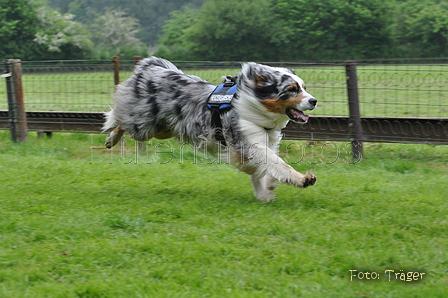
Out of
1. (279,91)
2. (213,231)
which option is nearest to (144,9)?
(279,91)

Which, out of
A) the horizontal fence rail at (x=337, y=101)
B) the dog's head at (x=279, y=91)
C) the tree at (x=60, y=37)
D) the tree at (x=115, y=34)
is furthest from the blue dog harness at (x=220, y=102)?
the tree at (x=115, y=34)

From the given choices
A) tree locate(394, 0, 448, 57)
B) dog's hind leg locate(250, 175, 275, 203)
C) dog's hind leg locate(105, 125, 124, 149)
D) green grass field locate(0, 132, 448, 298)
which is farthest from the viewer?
tree locate(394, 0, 448, 57)

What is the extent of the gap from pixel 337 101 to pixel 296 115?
3.81 m

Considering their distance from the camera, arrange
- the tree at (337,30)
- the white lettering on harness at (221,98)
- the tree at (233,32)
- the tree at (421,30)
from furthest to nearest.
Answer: the tree at (233,32), the tree at (337,30), the tree at (421,30), the white lettering on harness at (221,98)

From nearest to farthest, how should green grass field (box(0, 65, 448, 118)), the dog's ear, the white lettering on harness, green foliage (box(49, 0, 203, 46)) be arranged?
the dog's ear, the white lettering on harness, green grass field (box(0, 65, 448, 118)), green foliage (box(49, 0, 203, 46))

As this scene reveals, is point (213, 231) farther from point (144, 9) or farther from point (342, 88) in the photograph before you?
point (144, 9)

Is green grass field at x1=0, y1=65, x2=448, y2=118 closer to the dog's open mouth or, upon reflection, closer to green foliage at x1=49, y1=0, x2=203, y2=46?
the dog's open mouth

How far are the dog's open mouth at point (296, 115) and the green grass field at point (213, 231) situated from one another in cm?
88

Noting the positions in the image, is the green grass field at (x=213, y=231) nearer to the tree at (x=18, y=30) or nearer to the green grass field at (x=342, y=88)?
the green grass field at (x=342, y=88)

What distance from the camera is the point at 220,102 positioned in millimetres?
5660

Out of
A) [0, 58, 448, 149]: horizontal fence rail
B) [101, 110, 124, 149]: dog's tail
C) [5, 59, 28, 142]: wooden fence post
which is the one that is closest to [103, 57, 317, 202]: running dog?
[101, 110, 124, 149]: dog's tail

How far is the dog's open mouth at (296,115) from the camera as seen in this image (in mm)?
5270

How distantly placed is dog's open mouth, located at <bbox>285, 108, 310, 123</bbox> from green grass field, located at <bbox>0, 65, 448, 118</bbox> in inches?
125

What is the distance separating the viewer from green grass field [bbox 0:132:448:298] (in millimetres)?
3646
